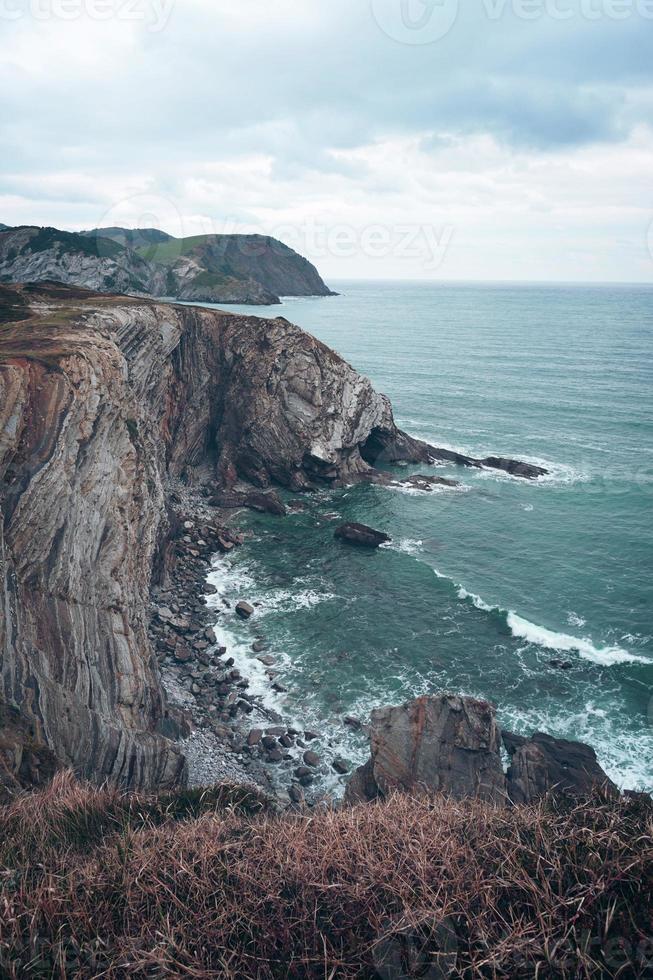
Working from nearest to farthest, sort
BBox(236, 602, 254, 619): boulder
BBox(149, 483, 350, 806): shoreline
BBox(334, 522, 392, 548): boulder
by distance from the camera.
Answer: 1. BBox(149, 483, 350, 806): shoreline
2. BBox(236, 602, 254, 619): boulder
3. BBox(334, 522, 392, 548): boulder

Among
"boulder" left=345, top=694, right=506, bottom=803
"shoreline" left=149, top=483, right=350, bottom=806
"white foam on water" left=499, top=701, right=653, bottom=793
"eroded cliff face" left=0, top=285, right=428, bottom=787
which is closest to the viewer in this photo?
"eroded cliff face" left=0, top=285, right=428, bottom=787

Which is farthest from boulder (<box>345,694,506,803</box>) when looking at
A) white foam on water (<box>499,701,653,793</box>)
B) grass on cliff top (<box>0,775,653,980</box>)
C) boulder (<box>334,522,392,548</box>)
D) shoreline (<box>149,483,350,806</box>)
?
boulder (<box>334,522,392,548</box>)

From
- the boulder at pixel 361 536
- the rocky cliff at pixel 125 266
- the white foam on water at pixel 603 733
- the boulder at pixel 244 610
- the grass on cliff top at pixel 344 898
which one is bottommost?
the white foam on water at pixel 603 733

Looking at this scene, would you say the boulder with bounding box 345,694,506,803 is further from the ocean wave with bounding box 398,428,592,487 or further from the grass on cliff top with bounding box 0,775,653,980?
the ocean wave with bounding box 398,428,592,487

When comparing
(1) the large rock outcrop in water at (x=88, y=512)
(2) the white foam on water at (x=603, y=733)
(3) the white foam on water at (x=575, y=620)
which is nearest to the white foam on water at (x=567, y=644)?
(3) the white foam on water at (x=575, y=620)

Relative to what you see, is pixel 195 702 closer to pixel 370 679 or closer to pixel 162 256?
pixel 370 679

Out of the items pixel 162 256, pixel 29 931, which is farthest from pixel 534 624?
pixel 162 256

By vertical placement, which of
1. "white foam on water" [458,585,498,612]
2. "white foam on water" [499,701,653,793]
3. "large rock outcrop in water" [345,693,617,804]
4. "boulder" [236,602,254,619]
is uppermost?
"white foam on water" [458,585,498,612]

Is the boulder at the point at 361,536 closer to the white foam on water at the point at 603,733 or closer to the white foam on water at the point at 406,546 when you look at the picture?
the white foam on water at the point at 406,546
